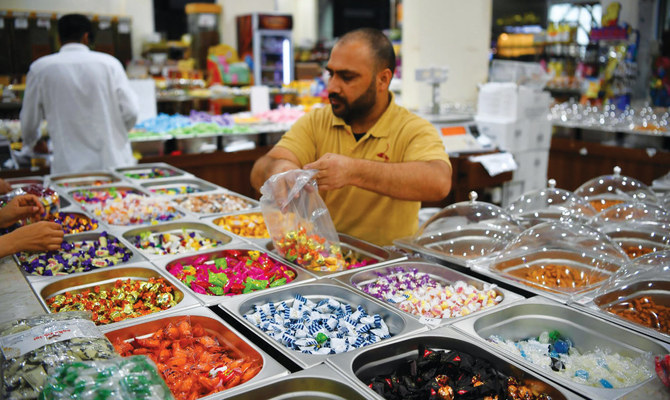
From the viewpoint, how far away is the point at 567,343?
4.84 ft

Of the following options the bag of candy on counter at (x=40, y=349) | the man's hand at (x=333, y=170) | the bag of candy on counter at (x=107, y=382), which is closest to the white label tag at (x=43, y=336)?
the bag of candy on counter at (x=40, y=349)

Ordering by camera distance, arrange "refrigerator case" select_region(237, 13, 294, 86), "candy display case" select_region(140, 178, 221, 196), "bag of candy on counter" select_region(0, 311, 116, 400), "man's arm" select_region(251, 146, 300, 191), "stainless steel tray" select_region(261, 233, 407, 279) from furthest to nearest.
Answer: "refrigerator case" select_region(237, 13, 294, 86) → "candy display case" select_region(140, 178, 221, 196) → "man's arm" select_region(251, 146, 300, 191) → "stainless steel tray" select_region(261, 233, 407, 279) → "bag of candy on counter" select_region(0, 311, 116, 400)

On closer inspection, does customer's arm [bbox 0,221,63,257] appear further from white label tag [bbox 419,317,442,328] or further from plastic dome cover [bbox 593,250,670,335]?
plastic dome cover [bbox 593,250,670,335]

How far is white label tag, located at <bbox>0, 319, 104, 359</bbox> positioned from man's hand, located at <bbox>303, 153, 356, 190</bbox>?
3.14ft

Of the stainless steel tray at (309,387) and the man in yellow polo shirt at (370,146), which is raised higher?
the man in yellow polo shirt at (370,146)

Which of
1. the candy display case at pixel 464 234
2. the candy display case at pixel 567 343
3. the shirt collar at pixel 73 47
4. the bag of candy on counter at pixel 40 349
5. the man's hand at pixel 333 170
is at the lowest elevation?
the candy display case at pixel 567 343

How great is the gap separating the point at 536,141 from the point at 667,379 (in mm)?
4127

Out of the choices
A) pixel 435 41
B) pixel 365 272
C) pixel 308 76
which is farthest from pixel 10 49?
pixel 365 272

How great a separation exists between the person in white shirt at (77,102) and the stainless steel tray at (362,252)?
2.48 metres

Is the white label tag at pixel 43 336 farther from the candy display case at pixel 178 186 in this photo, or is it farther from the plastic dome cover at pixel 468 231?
the candy display case at pixel 178 186

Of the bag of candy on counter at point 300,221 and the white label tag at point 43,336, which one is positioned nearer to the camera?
the white label tag at point 43,336

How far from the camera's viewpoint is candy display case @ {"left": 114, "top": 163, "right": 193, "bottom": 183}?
3507mm

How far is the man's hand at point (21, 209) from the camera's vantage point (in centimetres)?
212

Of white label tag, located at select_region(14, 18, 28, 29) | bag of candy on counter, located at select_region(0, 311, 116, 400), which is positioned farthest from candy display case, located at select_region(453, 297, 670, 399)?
white label tag, located at select_region(14, 18, 28, 29)
